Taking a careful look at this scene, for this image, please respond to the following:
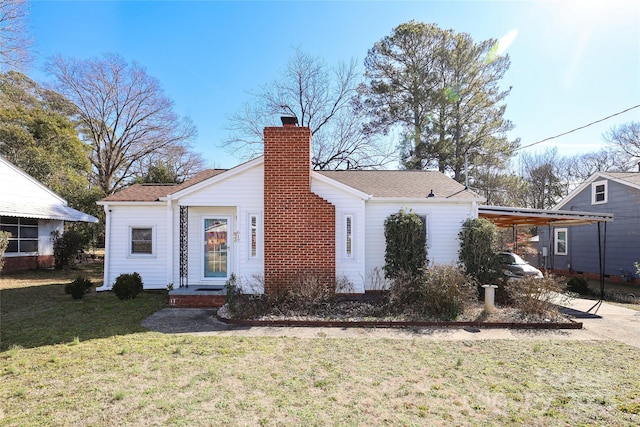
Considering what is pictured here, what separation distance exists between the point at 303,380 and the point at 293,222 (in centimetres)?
487

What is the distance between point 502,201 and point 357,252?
2155cm

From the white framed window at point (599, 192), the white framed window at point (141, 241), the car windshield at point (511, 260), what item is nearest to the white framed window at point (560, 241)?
the white framed window at point (599, 192)

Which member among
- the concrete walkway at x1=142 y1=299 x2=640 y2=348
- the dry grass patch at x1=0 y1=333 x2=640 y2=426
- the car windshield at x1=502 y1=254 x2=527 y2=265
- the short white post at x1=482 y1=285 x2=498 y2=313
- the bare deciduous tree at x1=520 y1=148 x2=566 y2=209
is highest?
the bare deciduous tree at x1=520 y1=148 x2=566 y2=209

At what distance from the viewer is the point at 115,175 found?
2988cm

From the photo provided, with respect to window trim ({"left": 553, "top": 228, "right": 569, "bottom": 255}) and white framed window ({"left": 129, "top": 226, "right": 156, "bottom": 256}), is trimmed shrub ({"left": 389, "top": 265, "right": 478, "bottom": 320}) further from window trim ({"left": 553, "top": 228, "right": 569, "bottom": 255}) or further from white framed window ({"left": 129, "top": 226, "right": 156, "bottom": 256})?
window trim ({"left": 553, "top": 228, "right": 569, "bottom": 255})

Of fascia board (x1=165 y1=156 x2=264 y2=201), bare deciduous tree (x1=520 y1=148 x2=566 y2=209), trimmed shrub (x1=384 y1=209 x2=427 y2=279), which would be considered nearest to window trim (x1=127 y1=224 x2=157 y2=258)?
fascia board (x1=165 y1=156 x2=264 y2=201)

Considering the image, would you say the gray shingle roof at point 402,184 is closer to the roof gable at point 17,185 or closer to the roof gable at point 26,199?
the roof gable at point 26,199

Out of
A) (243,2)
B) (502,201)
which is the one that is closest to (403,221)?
(243,2)

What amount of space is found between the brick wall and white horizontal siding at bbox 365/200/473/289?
1618cm

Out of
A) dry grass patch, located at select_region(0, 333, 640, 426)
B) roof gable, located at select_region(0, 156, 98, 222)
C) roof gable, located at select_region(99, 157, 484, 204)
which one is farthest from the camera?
roof gable, located at select_region(0, 156, 98, 222)

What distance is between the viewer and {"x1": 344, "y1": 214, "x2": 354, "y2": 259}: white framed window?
962 cm

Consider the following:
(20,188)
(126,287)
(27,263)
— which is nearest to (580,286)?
(126,287)

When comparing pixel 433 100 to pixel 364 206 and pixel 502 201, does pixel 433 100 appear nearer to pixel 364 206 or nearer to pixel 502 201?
pixel 502 201

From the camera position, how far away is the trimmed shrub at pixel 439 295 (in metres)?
7.62
